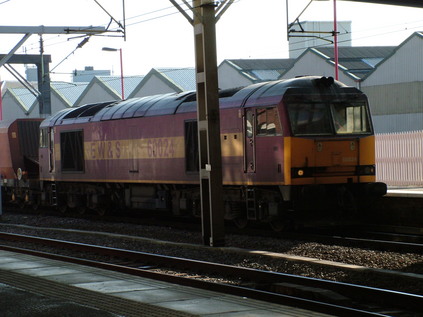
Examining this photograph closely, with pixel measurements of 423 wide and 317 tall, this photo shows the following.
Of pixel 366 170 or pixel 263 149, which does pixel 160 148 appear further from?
pixel 366 170

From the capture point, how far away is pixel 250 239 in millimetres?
16375

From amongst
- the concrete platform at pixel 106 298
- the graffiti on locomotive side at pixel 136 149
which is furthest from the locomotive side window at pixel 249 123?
the concrete platform at pixel 106 298

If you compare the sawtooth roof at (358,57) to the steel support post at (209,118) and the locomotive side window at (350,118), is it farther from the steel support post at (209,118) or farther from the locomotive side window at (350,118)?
the steel support post at (209,118)

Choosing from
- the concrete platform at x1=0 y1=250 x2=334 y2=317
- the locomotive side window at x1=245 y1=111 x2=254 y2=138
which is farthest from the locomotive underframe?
the concrete platform at x1=0 y1=250 x2=334 y2=317

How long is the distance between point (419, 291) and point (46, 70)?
1270 inches

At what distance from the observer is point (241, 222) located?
61.2ft

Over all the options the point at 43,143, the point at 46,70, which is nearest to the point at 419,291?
the point at 43,143

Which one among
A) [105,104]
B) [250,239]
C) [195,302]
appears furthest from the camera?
[105,104]

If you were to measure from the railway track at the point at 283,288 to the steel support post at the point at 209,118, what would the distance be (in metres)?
1.79

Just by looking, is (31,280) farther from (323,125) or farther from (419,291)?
(323,125)

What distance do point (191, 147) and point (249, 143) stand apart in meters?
2.58

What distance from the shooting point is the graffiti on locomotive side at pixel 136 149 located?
20.3m

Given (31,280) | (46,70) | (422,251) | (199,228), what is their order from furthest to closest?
(46,70) < (199,228) < (422,251) < (31,280)

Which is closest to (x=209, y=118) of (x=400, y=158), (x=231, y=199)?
(x=231, y=199)
